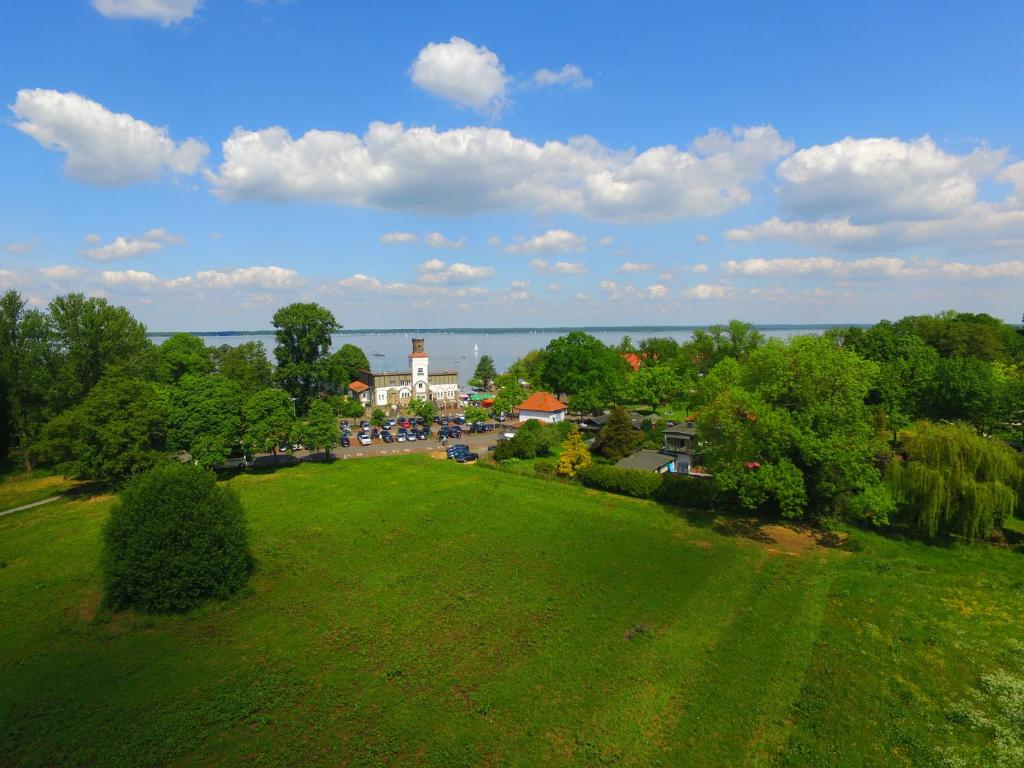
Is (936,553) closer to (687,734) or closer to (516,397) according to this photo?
(687,734)

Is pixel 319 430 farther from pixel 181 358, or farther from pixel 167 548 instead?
pixel 181 358

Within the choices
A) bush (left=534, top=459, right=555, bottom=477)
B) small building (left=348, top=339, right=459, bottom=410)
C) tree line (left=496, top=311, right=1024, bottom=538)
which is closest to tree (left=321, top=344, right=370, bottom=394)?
small building (left=348, top=339, right=459, bottom=410)

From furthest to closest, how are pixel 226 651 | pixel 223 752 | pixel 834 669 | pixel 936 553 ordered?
1. pixel 936 553
2. pixel 226 651
3. pixel 834 669
4. pixel 223 752

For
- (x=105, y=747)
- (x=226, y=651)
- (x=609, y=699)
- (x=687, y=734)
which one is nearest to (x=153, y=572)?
(x=226, y=651)

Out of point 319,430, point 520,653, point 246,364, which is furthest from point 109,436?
point 246,364

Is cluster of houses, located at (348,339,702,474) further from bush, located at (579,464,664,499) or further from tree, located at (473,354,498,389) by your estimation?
bush, located at (579,464,664,499)

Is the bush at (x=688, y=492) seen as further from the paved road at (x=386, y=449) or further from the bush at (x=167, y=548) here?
the bush at (x=167, y=548)

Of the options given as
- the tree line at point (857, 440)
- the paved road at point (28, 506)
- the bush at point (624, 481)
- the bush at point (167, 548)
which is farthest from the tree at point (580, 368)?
the paved road at point (28, 506)
